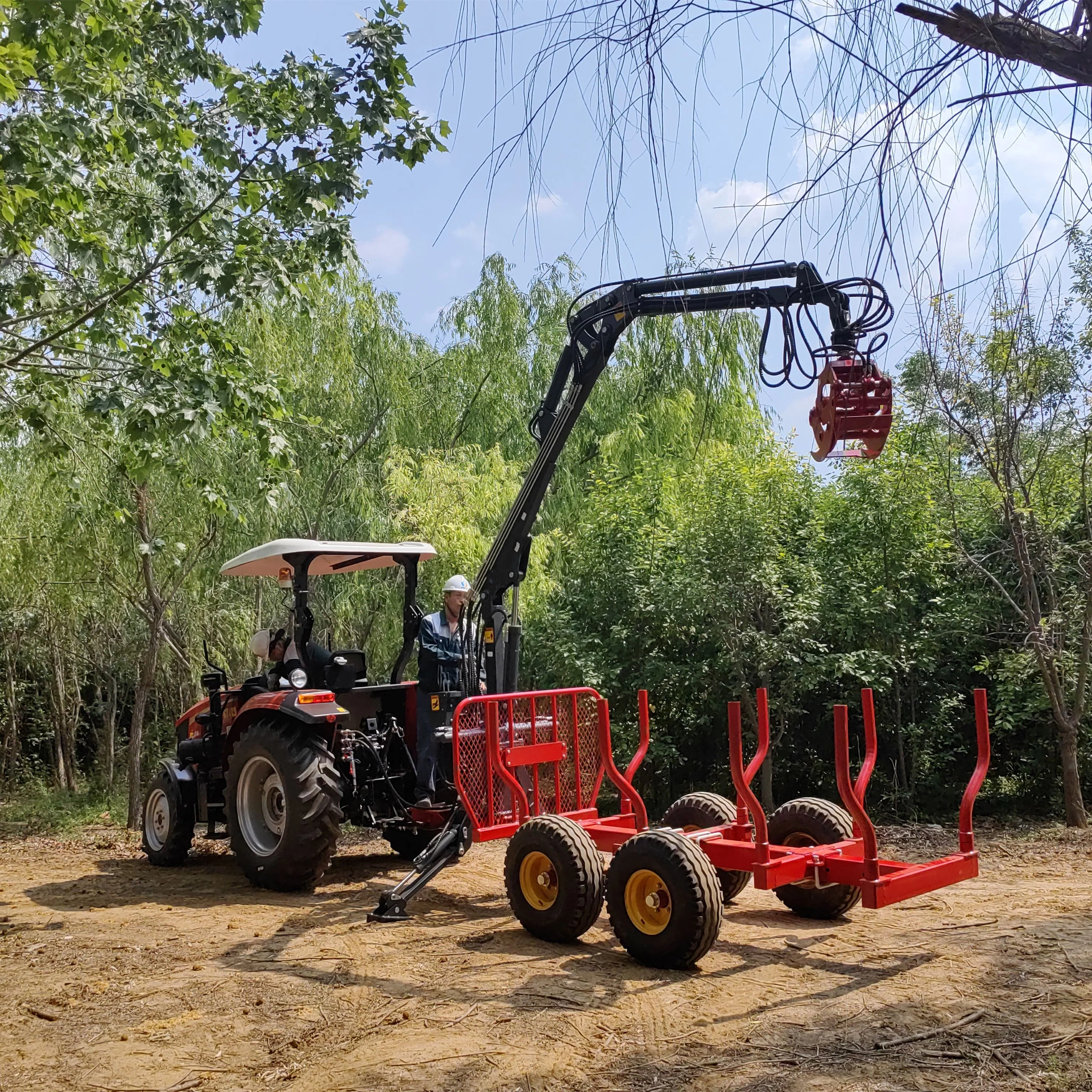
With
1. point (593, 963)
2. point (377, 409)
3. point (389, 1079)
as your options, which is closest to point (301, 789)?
point (593, 963)

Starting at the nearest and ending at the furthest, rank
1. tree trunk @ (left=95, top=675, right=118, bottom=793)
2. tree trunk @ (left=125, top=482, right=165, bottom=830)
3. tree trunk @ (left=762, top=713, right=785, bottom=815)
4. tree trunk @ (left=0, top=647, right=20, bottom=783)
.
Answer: tree trunk @ (left=125, top=482, right=165, bottom=830), tree trunk @ (left=762, top=713, right=785, bottom=815), tree trunk @ (left=95, top=675, right=118, bottom=793), tree trunk @ (left=0, top=647, right=20, bottom=783)

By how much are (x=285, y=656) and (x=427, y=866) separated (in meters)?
2.28

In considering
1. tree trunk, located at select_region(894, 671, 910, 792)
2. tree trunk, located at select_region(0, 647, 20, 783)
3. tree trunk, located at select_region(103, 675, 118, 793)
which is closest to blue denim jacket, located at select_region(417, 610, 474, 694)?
tree trunk, located at select_region(894, 671, 910, 792)

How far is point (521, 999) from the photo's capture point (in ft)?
15.8

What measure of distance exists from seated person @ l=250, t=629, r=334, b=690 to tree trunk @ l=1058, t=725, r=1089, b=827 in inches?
252

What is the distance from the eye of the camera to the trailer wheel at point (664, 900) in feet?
16.9

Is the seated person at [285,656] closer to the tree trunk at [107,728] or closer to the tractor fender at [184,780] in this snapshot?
the tractor fender at [184,780]

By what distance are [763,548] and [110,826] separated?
299 inches

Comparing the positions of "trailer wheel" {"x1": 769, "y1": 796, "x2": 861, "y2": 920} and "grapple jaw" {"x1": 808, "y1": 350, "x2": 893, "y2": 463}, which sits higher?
"grapple jaw" {"x1": 808, "y1": 350, "x2": 893, "y2": 463}

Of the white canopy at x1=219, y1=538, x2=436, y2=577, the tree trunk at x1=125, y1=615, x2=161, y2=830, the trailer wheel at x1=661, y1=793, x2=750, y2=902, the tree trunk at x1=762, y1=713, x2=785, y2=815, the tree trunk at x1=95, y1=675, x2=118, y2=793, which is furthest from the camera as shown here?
the tree trunk at x1=95, y1=675, x2=118, y2=793

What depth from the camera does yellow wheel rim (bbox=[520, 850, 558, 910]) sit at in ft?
19.4

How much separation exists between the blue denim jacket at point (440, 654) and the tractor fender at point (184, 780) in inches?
92.6

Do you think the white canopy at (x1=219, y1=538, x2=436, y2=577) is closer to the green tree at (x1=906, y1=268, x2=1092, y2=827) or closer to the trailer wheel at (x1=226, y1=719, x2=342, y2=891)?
the trailer wheel at (x1=226, y1=719, x2=342, y2=891)

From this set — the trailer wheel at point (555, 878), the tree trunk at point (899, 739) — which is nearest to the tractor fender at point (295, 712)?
the trailer wheel at point (555, 878)
